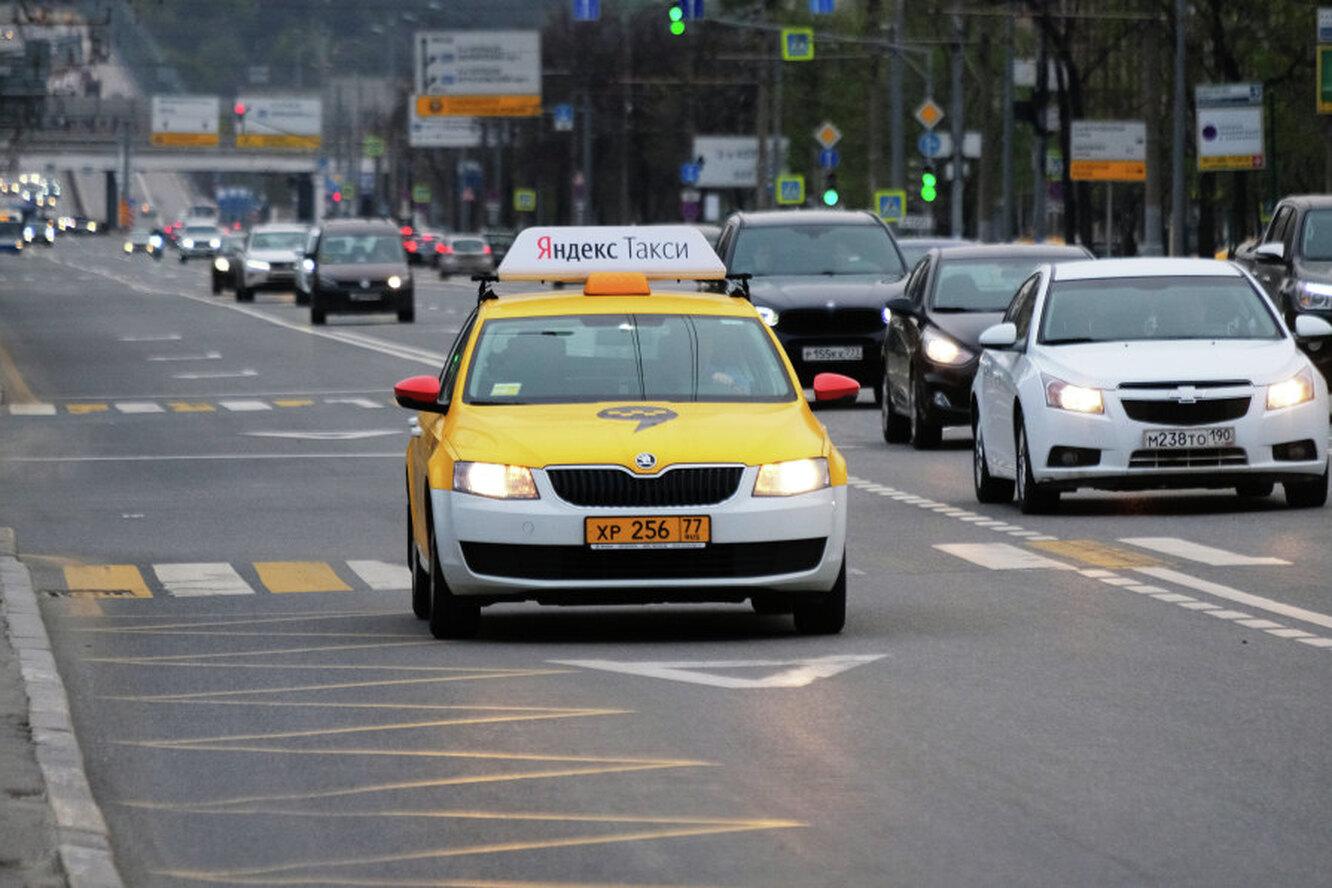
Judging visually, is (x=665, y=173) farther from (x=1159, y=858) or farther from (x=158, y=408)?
(x=1159, y=858)

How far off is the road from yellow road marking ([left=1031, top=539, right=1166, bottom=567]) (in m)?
0.04

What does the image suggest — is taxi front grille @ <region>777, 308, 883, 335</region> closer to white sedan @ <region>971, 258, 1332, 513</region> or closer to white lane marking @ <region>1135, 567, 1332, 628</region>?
white sedan @ <region>971, 258, 1332, 513</region>

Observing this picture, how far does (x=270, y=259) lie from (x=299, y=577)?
6297cm

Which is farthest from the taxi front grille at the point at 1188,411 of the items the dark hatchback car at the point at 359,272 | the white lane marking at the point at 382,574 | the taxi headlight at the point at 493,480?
the dark hatchback car at the point at 359,272

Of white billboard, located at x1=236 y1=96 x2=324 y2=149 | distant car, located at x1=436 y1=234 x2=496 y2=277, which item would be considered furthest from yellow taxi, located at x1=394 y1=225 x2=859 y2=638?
white billboard, located at x1=236 y1=96 x2=324 y2=149

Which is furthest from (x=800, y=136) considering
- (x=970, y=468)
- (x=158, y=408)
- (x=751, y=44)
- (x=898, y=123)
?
(x=970, y=468)

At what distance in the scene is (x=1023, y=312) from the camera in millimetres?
21094

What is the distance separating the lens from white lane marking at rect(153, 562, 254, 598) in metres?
15.8

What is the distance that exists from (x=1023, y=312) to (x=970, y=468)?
3267 millimetres

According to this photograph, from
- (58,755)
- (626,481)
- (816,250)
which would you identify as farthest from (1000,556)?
(816,250)

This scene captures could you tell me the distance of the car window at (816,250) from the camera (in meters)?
33.2

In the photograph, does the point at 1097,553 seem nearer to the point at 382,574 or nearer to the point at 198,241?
the point at 382,574

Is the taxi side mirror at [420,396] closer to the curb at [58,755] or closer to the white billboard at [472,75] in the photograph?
the curb at [58,755]

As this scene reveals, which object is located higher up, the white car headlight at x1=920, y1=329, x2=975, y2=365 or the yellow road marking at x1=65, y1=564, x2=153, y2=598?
the white car headlight at x1=920, y1=329, x2=975, y2=365
